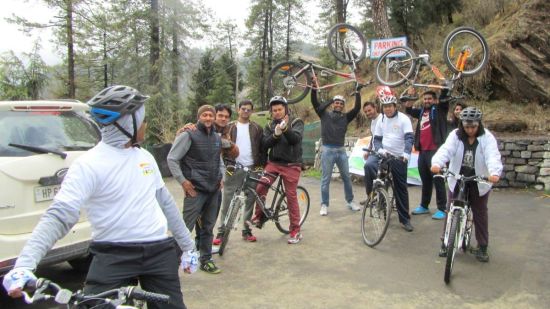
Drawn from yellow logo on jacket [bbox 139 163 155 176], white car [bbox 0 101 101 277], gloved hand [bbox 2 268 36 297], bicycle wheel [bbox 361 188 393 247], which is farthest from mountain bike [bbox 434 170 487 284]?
gloved hand [bbox 2 268 36 297]

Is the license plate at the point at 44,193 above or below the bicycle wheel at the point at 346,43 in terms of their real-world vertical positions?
below

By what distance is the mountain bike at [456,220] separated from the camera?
14.6 ft

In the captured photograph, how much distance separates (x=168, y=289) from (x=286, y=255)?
3135 mm

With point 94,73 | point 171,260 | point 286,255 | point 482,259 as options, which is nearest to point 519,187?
point 482,259

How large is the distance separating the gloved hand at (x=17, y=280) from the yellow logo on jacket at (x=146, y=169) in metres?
0.81

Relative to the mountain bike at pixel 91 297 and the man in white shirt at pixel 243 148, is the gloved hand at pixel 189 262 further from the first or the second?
the man in white shirt at pixel 243 148

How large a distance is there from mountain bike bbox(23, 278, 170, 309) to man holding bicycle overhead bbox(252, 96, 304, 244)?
3787 millimetres

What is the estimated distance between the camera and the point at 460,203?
4.73 metres

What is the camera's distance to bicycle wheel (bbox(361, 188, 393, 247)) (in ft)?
18.5

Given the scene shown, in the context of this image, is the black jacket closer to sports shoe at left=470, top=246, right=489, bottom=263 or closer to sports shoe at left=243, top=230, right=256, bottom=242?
sports shoe at left=243, top=230, right=256, bottom=242

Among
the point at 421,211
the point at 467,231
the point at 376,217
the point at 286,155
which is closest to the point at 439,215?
the point at 421,211

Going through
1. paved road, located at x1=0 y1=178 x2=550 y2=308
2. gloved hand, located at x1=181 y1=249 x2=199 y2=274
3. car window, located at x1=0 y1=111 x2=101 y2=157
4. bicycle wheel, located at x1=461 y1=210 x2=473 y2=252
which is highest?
car window, located at x1=0 y1=111 x2=101 y2=157

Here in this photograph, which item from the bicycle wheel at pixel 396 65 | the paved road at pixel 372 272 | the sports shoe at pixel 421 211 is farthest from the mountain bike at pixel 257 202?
the bicycle wheel at pixel 396 65

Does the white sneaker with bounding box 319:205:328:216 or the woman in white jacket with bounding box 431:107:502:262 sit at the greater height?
the woman in white jacket with bounding box 431:107:502:262
